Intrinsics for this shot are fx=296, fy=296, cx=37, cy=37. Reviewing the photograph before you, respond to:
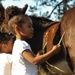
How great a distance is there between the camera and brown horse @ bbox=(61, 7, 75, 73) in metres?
3.67

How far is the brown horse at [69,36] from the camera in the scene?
12.1 feet

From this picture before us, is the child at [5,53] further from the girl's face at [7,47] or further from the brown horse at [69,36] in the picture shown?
the brown horse at [69,36]

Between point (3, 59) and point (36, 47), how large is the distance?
2019 millimetres

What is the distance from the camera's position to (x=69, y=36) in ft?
12.1

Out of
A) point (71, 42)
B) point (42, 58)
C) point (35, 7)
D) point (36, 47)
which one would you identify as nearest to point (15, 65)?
point (42, 58)

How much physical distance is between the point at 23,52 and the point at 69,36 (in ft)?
4.11

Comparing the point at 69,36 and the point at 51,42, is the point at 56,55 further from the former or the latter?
the point at 69,36

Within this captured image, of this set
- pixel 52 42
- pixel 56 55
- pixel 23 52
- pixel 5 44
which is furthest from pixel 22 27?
pixel 56 55

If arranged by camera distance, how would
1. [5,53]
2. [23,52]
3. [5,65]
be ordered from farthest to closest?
[5,53]
[5,65]
[23,52]

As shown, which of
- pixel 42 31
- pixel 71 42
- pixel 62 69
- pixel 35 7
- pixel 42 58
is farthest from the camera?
pixel 35 7

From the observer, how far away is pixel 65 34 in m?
3.73

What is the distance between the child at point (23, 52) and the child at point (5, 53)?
0.45 ft

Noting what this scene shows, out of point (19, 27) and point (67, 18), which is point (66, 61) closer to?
point (67, 18)

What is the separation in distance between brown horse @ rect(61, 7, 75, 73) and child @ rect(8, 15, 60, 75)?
113cm
